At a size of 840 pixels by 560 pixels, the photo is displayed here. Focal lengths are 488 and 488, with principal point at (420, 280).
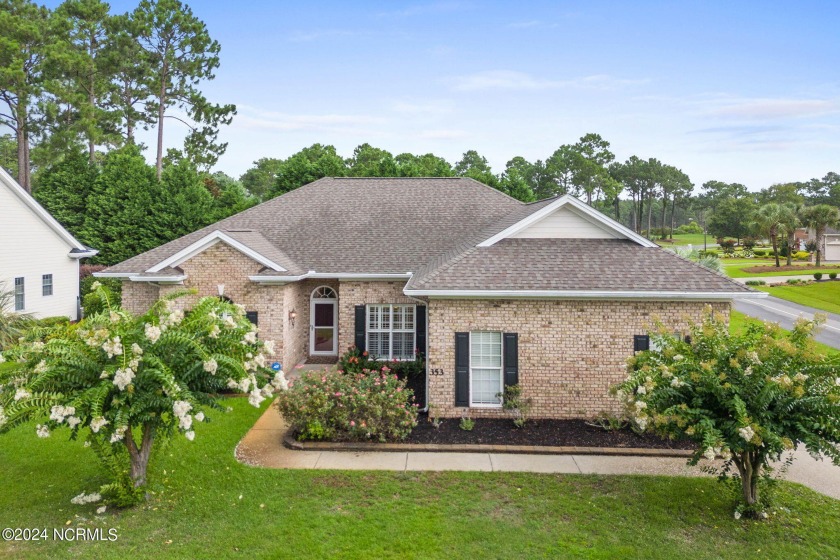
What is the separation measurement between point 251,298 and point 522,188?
22.3 m

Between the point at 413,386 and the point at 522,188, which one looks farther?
the point at 522,188

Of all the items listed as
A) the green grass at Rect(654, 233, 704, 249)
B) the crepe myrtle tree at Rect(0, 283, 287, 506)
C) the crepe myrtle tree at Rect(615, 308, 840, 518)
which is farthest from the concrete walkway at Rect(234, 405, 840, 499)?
the green grass at Rect(654, 233, 704, 249)

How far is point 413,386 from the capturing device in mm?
14016

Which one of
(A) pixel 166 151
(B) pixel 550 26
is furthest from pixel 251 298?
(A) pixel 166 151

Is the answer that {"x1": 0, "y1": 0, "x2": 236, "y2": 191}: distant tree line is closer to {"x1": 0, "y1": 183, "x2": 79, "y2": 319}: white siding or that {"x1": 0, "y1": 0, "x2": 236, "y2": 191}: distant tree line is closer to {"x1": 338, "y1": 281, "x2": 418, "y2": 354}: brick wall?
{"x1": 0, "y1": 183, "x2": 79, "y2": 319}: white siding

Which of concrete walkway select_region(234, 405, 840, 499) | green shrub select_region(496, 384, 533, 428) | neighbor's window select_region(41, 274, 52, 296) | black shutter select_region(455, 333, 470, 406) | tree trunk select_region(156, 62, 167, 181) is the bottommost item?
concrete walkway select_region(234, 405, 840, 499)

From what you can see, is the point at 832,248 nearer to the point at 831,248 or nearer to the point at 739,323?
the point at 831,248

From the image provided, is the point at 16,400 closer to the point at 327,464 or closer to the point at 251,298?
the point at 327,464

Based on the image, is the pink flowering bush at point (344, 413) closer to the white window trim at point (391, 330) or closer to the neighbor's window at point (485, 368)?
the neighbor's window at point (485, 368)

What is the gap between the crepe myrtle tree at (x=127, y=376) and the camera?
20.7 ft

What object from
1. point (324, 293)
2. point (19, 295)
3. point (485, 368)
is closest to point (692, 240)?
point (324, 293)

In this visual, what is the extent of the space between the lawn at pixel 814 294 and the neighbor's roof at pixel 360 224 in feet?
86.2

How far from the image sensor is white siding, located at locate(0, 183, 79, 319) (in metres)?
19.8

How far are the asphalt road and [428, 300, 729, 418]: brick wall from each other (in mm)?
16394
